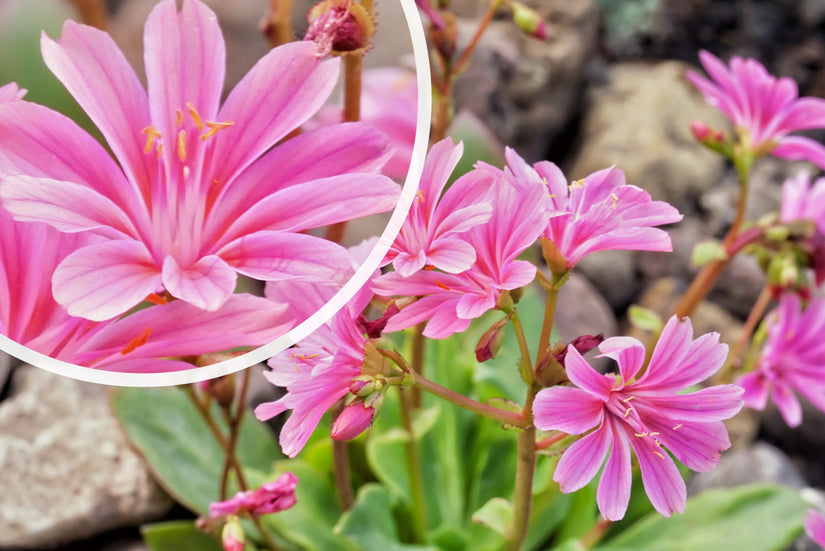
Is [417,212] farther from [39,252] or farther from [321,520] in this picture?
[321,520]

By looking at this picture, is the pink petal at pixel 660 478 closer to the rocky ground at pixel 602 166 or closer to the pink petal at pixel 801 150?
the pink petal at pixel 801 150

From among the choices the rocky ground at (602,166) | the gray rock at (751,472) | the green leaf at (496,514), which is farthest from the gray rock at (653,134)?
the green leaf at (496,514)

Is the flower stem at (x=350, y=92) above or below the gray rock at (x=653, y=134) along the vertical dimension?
above

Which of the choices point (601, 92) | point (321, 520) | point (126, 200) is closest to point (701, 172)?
point (601, 92)

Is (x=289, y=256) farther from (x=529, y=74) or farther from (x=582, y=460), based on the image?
(x=529, y=74)

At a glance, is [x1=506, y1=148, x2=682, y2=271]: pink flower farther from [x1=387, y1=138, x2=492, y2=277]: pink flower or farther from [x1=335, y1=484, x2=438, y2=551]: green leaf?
[x1=335, y1=484, x2=438, y2=551]: green leaf

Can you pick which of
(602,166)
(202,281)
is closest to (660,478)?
(202,281)
